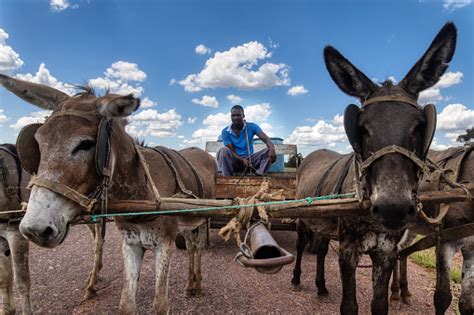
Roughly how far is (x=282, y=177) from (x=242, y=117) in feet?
5.07

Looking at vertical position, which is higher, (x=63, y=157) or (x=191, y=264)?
(x=63, y=157)

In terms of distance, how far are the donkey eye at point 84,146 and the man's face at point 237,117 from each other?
15.5 ft

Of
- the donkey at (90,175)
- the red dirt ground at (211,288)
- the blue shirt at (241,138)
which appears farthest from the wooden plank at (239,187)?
the donkey at (90,175)

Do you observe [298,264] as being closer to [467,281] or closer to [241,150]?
[467,281]

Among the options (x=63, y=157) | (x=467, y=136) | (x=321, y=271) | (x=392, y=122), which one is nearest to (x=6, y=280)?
(x=63, y=157)

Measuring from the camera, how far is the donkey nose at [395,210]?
200 centimetres

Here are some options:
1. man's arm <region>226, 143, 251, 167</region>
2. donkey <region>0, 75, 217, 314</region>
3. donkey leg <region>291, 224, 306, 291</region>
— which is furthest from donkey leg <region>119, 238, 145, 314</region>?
man's arm <region>226, 143, 251, 167</region>

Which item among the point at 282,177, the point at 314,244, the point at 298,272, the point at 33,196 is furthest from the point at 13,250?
the point at 314,244

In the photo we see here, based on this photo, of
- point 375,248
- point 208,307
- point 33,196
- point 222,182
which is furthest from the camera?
point 222,182

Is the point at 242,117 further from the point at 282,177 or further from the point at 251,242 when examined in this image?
the point at 251,242

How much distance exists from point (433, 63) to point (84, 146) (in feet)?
8.95

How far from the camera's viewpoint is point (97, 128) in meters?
2.40

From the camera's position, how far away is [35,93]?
8.72 feet

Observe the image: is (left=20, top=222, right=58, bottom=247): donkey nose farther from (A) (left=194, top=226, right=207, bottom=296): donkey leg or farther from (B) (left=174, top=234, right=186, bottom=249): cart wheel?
(B) (left=174, top=234, right=186, bottom=249): cart wheel
